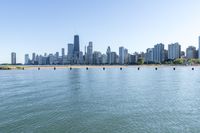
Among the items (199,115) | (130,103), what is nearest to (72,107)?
(130,103)

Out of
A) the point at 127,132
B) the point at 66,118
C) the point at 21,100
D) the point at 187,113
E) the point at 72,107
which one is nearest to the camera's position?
the point at 127,132

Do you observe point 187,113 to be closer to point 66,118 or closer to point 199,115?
point 199,115

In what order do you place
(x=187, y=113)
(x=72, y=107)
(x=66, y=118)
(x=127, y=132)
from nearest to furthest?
(x=127, y=132) → (x=66, y=118) → (x=187, y=113) → (x=72, y=107)

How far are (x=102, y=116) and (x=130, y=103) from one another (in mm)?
10461

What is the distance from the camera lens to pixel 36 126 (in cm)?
2700

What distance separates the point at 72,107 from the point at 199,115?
19912 mm

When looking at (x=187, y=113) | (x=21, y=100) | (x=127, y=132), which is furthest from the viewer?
(x=21, y=100)

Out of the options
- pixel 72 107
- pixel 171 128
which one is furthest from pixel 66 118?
pixel 171 128

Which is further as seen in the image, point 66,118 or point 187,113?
point 187,113

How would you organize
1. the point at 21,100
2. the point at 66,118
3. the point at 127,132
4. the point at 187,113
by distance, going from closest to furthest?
the point at 127,132 → the point at 66,118 → the point at 187,113 → the point at 21,100

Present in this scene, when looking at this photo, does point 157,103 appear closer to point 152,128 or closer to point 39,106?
point 152,128

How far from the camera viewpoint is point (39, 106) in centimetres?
3803

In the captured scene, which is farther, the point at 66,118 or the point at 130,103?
the point at 130,103

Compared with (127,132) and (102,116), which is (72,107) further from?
(127,132)
